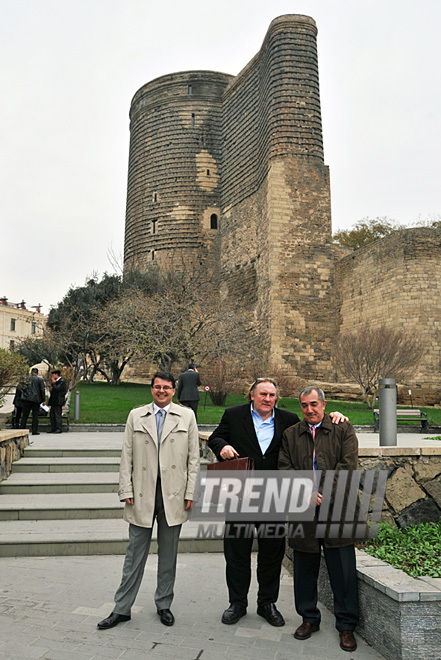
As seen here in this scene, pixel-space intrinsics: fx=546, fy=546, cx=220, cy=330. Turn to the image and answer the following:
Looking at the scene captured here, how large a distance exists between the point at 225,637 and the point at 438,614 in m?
1.17

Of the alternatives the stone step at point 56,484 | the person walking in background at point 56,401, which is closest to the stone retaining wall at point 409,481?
the stone step at point 56,484

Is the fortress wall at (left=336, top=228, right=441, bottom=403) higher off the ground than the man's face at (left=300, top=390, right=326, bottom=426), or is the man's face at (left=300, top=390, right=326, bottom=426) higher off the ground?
the fortress wall at (left=336, top=228, right=441, bottom=403)

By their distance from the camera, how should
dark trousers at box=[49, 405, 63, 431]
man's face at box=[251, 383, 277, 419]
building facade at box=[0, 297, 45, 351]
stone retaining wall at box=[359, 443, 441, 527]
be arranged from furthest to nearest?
1. building facade at box=[0, 297, 45, 351]
2. dark trousers at box=[49, 405, 63, 431]
3. stone retaining wall at box=[359, 443, 441, 527]
4. man's face at box=[251, 383, 277, 419]

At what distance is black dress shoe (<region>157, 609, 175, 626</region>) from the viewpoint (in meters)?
Result: 3.27

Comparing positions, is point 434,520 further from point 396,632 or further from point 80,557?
point 80,557

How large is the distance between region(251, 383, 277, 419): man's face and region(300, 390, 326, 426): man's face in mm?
209

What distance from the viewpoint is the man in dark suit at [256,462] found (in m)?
3.39

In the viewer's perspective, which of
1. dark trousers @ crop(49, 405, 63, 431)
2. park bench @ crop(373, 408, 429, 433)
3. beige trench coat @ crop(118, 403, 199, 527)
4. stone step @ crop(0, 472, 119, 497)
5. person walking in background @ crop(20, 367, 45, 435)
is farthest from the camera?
park bench @ crop(373, 408, 429, 433)

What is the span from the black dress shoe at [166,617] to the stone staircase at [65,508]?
135cm

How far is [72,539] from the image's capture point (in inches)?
181

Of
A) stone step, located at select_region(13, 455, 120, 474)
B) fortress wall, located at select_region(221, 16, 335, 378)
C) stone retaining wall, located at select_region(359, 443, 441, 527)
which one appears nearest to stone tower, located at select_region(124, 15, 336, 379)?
fortress wall, located at select_region(221, 16, 335, 378)

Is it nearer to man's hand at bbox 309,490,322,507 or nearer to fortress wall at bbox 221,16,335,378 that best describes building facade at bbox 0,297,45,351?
fortress wall at bbox 221,16,335,378

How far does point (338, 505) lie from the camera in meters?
3.37

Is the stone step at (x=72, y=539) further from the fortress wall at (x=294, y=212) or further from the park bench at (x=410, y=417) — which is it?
the fortress wall at (x=294, y=212)
